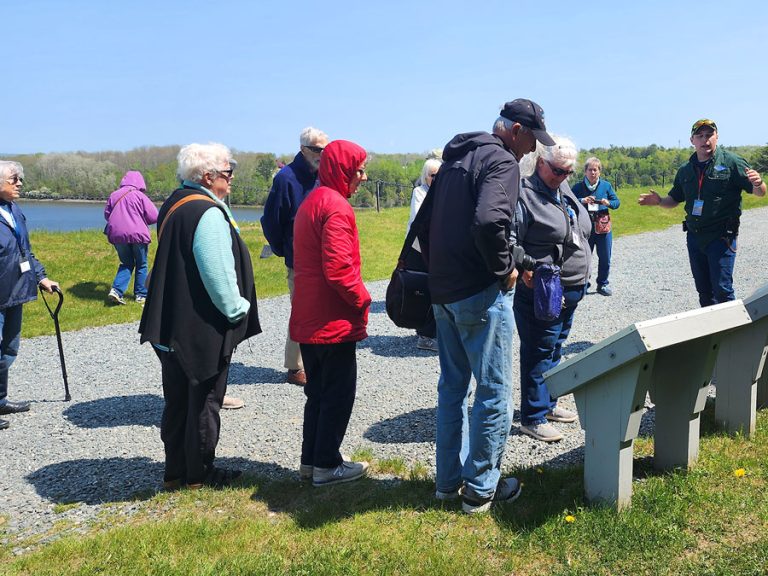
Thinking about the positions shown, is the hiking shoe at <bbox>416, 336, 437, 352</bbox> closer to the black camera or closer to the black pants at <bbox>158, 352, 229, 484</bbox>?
the black pants at <bbox>158, 352, 229, 484</bbox>

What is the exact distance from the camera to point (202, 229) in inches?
158

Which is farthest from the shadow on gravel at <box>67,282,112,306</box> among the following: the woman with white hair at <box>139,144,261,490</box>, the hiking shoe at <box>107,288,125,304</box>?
the woman with white hair at <box>139,144,261,490</box>

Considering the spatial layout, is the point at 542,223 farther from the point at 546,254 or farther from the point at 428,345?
the point at 428,345

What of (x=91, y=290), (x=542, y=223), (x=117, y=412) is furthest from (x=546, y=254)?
(x=91, y=290)

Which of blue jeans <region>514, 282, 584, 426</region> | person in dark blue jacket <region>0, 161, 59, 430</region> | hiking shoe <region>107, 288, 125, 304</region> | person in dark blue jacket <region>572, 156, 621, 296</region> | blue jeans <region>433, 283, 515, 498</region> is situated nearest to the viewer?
blue jeans <region>433, 283, 515, 498</region>

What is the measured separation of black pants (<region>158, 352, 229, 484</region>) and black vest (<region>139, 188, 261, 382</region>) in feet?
0.36

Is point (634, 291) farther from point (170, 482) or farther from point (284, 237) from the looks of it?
point (170, 482)

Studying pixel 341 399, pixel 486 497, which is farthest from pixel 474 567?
pixel 341 399

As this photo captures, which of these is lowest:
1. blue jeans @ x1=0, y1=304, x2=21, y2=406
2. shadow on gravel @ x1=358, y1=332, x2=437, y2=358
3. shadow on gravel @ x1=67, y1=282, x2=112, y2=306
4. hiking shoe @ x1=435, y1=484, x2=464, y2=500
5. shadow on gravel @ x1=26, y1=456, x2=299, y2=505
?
shadow on gravel @ x1=26, y1=456, x2=299, y2=505

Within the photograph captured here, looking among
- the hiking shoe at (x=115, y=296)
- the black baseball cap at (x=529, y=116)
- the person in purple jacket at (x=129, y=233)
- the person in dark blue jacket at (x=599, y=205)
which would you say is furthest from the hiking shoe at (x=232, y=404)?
the person in dark blue jacket at (x=599, y=205)

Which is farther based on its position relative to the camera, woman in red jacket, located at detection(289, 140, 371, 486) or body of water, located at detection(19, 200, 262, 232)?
body of water, located at detection(19, 200, 262, 232)

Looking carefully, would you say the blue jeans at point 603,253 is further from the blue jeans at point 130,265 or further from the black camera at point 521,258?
the black camera at point 521,258

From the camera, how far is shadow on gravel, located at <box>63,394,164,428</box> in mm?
5859

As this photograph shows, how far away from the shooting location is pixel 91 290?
12.2 meters
